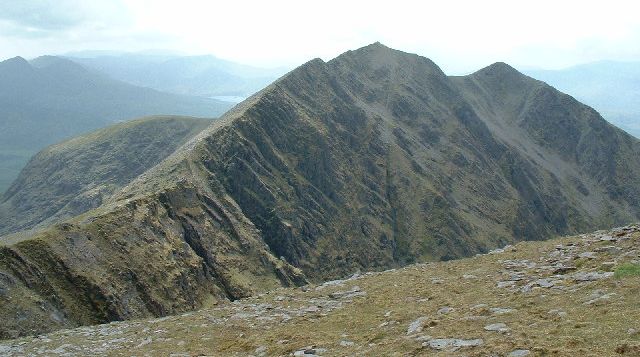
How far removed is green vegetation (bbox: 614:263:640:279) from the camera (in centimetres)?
1789

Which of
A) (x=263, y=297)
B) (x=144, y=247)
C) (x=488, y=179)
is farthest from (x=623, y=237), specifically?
(x=488, y=179)

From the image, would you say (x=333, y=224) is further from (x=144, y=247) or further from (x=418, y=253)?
(x=144, y=247)

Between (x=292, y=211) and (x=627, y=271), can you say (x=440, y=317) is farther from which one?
(x=292, y=211)

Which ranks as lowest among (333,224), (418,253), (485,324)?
(418,253)

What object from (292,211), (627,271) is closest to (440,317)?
(627,271)

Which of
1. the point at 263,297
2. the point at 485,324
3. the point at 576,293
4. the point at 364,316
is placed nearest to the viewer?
the point at 485,324

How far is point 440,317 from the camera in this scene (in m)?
17.9

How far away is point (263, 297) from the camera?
32125mm

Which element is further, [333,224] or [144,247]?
[333,224]

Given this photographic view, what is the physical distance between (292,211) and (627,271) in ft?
343

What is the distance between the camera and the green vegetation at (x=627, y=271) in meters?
17.9

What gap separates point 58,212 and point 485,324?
20717 cm

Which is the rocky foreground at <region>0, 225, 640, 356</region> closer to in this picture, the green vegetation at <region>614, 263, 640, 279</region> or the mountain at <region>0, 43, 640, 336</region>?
the green vegetation at <region>614, 263, 640, 279</region>

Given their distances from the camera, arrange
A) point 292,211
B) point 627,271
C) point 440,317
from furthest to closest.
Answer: point 292,211
point 627,271
point 440,317
